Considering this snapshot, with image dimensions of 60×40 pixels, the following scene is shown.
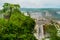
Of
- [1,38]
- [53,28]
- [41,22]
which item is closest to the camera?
[53,28]

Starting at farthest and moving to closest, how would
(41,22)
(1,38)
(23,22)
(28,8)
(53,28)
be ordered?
(28,8) < (41,22) < (23,22) < (1,38) < (53,28)

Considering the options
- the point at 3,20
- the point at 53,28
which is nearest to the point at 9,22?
the point at 3,20

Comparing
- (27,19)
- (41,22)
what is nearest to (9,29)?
(27,19)

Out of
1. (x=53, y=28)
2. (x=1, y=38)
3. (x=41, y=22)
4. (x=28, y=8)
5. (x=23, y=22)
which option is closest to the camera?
(x=53, y=28)

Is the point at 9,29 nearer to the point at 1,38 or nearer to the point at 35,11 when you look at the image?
the point at 1,38

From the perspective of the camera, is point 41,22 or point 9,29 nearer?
point 9,29

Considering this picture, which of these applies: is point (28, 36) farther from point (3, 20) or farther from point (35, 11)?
point (35, 11)
